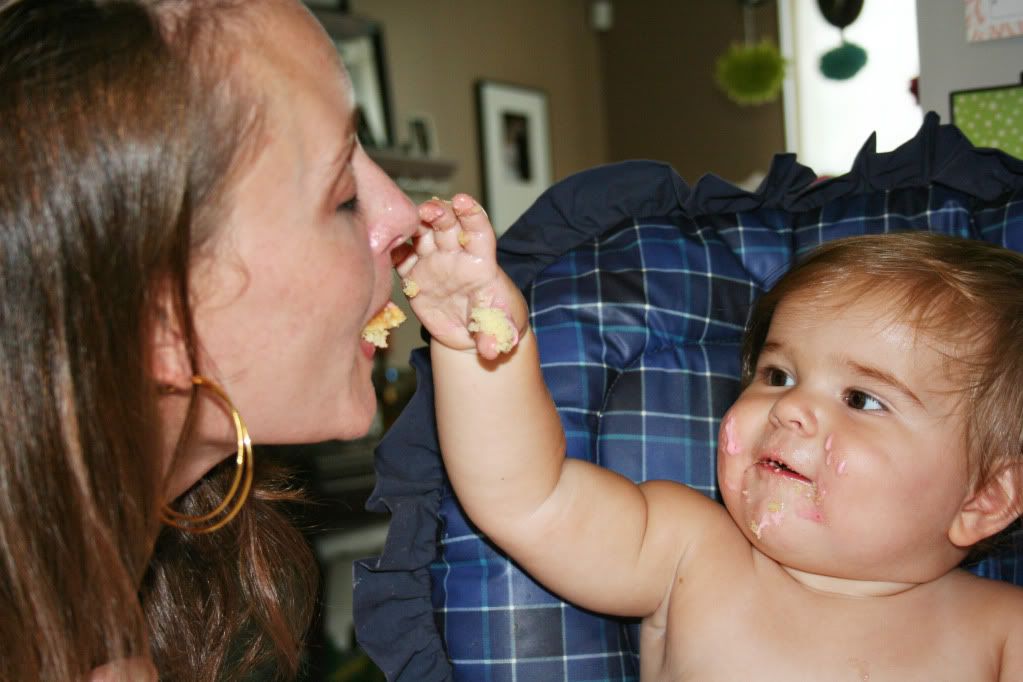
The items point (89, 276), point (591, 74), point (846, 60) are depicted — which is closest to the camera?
point (89, 276)

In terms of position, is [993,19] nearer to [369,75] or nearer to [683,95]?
[369,75]

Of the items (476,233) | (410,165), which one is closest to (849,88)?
(410,165)

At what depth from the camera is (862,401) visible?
1.02 meters

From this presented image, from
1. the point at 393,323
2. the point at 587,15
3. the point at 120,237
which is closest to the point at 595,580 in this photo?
the point at 393,323

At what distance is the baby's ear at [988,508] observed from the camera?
1022mm

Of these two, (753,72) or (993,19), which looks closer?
(993,19)

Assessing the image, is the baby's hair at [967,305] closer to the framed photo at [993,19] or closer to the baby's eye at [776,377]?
the baby's eye at [776,377]

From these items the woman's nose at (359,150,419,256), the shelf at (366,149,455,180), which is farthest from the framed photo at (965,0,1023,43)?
the shelf at (366,149,455,180)

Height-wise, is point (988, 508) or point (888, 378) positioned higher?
point (888, 378)

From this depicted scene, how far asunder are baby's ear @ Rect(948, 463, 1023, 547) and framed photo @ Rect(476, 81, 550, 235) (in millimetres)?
3820

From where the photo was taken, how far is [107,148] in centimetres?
70

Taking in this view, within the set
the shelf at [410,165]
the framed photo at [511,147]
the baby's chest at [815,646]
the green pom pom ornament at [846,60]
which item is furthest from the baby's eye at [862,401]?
the framed photo at [511,147]

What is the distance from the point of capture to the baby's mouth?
100 centimetres

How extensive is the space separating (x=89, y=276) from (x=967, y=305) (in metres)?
0.88
